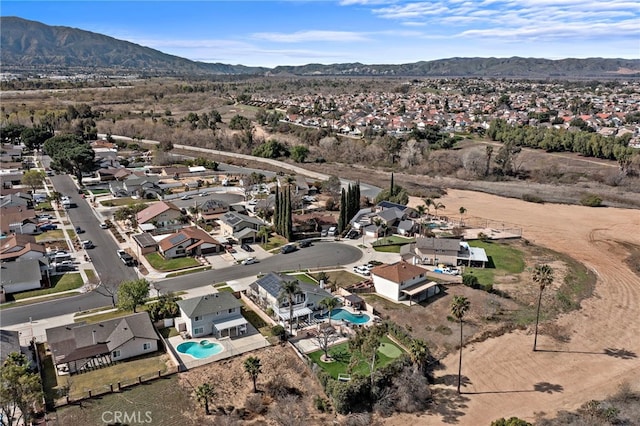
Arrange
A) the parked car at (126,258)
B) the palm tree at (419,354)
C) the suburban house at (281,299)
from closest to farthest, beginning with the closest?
the palm tree at (419,354), the suburban house at (281,299), the parked car at (126,258)

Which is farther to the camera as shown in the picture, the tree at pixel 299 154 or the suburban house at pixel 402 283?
the tree at pixel 299 154

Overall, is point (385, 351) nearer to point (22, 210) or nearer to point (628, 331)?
point (628, 331)

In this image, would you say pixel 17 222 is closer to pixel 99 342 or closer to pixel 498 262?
pixel 99 342

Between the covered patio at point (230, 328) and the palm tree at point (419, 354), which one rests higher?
the palm tree at point (419, 354)

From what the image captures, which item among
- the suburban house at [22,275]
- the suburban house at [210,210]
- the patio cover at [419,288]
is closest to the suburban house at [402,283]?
the patio cover at [419,288]

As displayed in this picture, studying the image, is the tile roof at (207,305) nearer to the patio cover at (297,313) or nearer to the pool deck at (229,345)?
the pool deck at (229,345)

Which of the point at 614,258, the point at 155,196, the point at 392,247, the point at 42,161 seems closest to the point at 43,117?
the point at 42,161

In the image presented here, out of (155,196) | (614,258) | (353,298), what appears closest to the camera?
(353,298)
